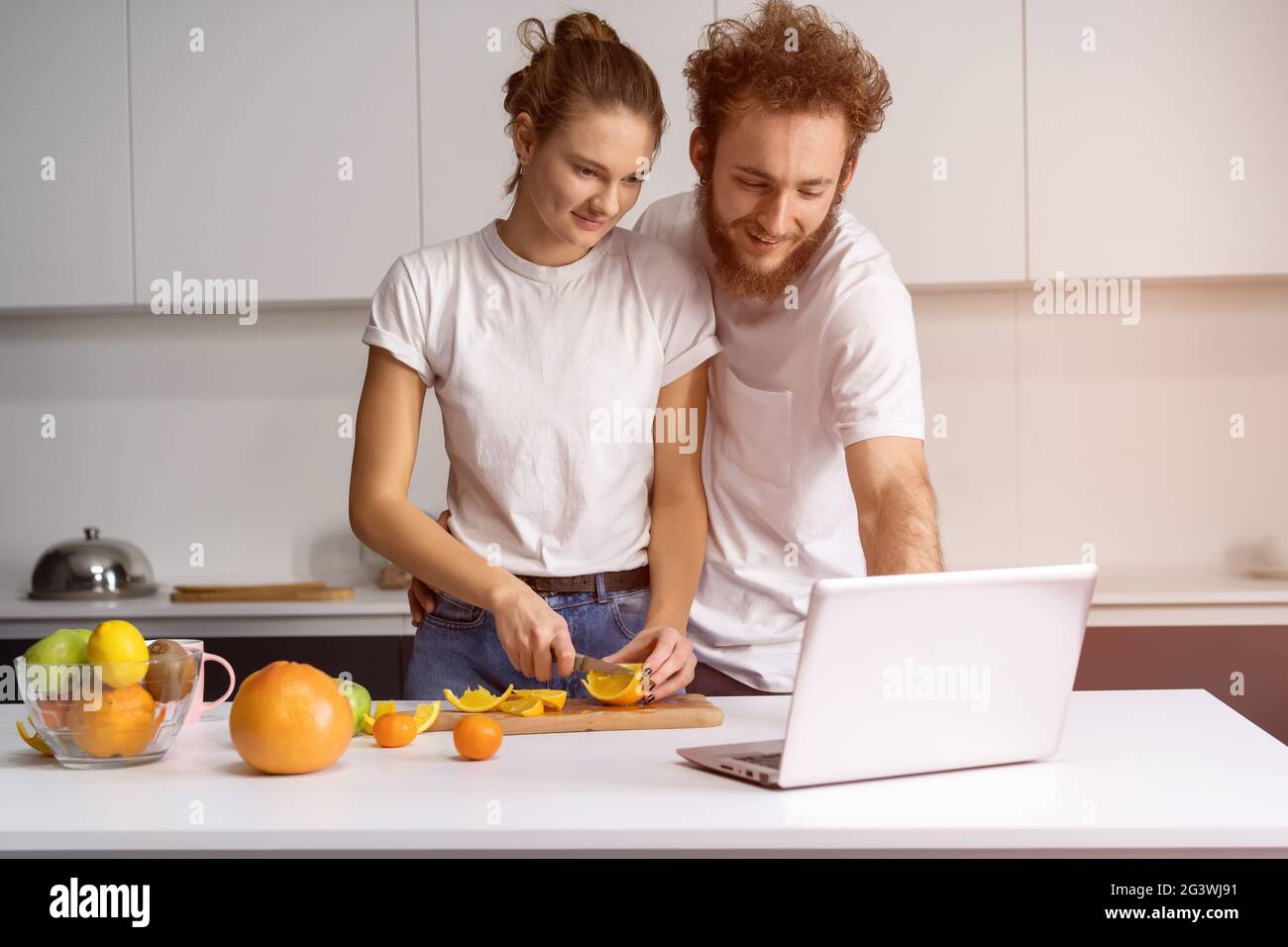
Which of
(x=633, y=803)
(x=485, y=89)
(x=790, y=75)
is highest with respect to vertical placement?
(x=485, y=89)

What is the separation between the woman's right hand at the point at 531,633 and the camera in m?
1.41

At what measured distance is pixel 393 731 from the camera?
128cm

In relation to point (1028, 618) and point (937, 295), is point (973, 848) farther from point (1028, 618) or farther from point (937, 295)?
point (937, 295)

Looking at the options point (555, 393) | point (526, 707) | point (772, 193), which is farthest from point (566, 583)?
point (772, 193)

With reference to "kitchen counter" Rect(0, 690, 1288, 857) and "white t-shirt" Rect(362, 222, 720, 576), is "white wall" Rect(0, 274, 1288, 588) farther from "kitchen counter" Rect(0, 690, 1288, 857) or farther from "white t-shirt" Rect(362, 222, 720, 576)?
"kitchen counter" Rect(0, 690, 1288, 857)

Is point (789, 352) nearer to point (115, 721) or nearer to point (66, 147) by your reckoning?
point (115, 721)

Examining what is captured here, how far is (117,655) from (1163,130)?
246 cm

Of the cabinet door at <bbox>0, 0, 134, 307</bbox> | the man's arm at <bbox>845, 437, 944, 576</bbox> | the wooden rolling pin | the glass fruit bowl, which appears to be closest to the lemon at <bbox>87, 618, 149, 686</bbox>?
the glass fruit bowl

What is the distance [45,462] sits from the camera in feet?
11.0

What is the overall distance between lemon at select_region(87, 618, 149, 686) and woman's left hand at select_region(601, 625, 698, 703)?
502 millimetres

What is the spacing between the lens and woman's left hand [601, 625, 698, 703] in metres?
1.44

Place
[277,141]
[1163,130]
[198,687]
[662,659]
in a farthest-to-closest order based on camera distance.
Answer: [277,141]
[1163,130]
[662,659]
[198,687]
